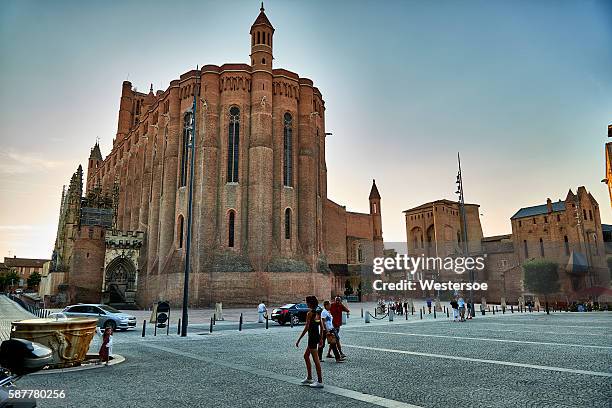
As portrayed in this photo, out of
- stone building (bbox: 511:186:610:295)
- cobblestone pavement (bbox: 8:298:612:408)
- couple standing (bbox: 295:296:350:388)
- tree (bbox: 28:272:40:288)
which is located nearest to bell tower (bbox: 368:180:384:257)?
stone building (bbox: 511:186:610:295)

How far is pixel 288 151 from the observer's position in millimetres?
40156

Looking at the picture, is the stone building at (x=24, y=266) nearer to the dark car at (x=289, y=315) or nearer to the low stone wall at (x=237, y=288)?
the low stone wall at (x=237, y=288)

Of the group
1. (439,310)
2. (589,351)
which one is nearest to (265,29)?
(439,310)

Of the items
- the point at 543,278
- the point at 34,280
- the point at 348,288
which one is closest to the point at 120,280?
the point at 348,288

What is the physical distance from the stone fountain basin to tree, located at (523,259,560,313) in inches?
2415

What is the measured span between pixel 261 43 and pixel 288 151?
11.2m

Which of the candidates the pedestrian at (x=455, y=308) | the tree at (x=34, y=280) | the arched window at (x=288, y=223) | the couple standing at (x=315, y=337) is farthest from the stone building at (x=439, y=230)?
the tree at (x=34, y=280)

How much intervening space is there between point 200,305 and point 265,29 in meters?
27.4

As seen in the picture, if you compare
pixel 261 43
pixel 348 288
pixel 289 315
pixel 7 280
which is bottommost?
pixel 289 315

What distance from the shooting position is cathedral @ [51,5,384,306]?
35.6 m

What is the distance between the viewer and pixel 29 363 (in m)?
2.98

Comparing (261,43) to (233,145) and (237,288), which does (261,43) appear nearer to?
(233,145)

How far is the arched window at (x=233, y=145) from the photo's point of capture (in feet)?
125

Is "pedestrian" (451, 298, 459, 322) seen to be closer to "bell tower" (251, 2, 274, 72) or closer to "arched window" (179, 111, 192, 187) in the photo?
"arched window" (179, 111, 192, 187)
